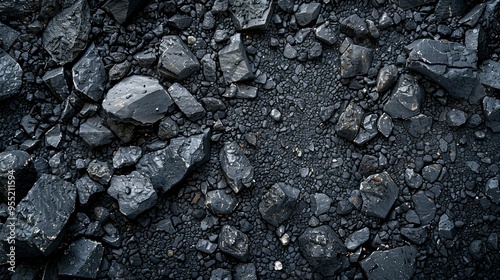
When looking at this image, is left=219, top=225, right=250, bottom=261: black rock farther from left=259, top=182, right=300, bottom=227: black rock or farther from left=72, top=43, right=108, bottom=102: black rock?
left=72, top=43, right=108, bottom=102: black rock

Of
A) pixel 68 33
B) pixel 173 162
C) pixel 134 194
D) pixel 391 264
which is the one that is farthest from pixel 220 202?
pixel 68 33

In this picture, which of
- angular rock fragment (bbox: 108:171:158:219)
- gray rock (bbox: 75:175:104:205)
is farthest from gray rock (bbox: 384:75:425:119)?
gray rock (bbox: 75:175:104:205)

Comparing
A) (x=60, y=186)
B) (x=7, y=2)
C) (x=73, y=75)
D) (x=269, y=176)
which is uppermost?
(x=7, y=2)

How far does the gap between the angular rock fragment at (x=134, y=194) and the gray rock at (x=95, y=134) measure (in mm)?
208

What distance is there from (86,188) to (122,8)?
2.86 feet

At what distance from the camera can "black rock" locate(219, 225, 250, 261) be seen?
2.48 metres

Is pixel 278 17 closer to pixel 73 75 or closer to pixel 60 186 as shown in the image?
pixel 73 75

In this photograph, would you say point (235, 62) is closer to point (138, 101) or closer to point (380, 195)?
point (138, 101)

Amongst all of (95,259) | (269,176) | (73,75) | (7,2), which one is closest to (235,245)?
(269,176)

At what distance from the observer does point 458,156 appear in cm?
253

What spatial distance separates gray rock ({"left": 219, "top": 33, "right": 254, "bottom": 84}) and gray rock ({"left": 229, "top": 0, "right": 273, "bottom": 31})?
0.24 feet

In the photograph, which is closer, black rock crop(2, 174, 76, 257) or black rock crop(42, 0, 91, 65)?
black rock crop(2, 174, 76, 257)

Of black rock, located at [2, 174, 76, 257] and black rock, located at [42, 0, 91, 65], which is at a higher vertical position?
black rock, located at [42, 0, 91, 65]

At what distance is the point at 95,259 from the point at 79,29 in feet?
3.60
